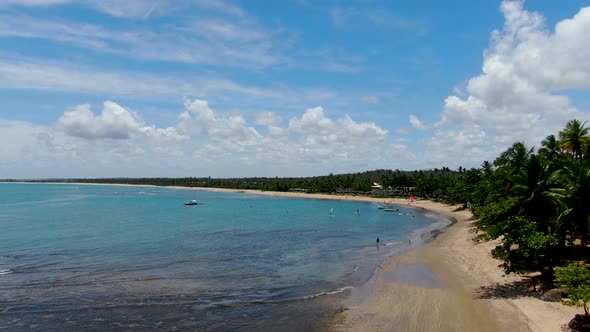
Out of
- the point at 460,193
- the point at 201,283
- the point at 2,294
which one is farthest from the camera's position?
the point at 460,193

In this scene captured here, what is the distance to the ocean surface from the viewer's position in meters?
28.2

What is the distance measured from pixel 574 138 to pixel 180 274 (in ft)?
159

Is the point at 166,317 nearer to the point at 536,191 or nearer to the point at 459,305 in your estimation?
the point at 459,305

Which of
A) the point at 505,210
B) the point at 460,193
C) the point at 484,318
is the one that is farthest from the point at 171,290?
the point at 460,193

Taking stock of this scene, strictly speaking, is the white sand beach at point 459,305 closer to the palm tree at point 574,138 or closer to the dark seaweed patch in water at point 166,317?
the dark seaweed patch in water at point 166,317

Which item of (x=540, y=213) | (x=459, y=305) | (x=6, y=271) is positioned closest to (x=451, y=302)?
(x=459, y=305)

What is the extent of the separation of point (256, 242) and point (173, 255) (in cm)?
1559

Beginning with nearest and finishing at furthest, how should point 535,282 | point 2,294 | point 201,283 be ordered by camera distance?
1. point 535,282
2. point 2,294
3. point 201,283

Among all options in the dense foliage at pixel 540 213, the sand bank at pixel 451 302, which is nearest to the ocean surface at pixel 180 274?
the sand bank at pixel 451 302

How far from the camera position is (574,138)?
4953cm

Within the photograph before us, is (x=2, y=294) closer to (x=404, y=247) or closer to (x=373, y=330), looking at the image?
(x=373, y=330)

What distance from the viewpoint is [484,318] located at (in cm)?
2620

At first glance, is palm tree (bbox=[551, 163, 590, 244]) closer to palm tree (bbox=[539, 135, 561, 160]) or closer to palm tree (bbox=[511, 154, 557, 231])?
palm tree (bbox=[511, 154, 557, 231])

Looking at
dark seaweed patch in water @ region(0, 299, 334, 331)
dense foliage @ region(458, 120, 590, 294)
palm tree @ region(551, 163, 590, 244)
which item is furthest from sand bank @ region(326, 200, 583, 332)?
palm tree @ region(551, 163, 590, 244)
